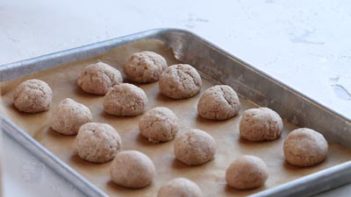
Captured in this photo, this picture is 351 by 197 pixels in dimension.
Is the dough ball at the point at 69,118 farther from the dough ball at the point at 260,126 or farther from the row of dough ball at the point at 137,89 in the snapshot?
the dough ball at the point at 260,126

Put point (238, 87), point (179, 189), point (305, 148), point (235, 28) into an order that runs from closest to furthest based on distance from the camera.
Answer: point (179, 189) → point (305, 148) → point (238, 87) → point (235, 28)

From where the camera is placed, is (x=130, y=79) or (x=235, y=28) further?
(x=235, y=28)

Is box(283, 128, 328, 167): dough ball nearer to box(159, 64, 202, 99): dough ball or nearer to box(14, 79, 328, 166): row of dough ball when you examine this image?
box(14, 79, 328, 166): row of dough ball

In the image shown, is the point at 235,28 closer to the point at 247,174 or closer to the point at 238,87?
the point at 238,87

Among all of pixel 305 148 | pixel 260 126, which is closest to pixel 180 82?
pixel 260 126

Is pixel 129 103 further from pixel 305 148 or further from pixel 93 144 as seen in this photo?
pixel 305 148

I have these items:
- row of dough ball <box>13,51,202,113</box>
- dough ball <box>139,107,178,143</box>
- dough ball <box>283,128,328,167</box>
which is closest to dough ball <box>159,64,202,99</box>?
row of dough ball <box>13,51,202,113</box>

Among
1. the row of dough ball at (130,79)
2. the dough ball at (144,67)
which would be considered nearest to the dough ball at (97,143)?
the row of dough ball at (130,79)

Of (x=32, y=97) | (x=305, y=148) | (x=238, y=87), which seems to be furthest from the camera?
(x=238, y=87)
